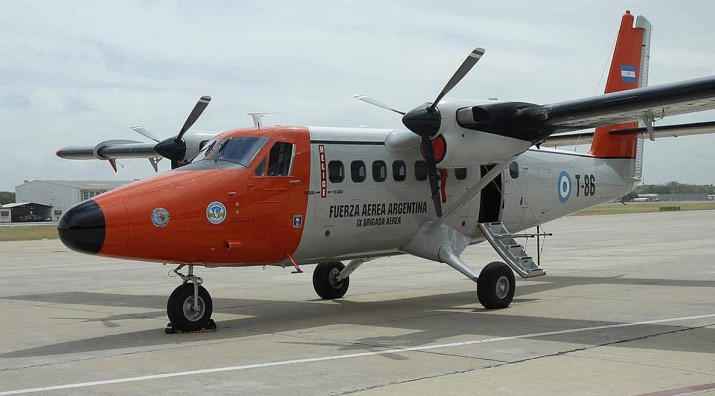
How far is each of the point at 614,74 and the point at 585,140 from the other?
172 cm

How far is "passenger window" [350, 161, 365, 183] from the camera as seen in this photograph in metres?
13.6

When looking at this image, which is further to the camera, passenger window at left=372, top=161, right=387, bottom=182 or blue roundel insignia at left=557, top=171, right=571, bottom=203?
blue roundel insignia at left=557, top=171, right=571, bottom=203

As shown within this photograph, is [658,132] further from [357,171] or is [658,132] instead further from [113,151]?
[113,151]

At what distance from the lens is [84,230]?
10805mm

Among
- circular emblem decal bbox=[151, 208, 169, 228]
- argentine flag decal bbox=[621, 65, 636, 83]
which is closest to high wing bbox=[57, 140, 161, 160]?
circular emblem decal bbox=[151, 208, 169, 228]

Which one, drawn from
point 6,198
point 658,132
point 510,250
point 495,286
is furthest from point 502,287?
point 6,198

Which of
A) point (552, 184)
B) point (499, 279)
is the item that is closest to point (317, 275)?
point (499, 279)

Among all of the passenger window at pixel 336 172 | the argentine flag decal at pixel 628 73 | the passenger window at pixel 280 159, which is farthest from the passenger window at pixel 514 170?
the passenger window at pixel 280 159

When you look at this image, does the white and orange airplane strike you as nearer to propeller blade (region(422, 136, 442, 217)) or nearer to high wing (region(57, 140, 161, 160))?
propeller blade (region(422, 136, 442, 217))

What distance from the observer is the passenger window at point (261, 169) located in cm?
1237

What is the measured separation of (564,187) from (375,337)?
770 cm

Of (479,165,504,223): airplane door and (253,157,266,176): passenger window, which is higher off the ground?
(253,157,266,176): passenger window

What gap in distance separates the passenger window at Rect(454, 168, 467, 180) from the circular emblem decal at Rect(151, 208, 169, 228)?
5710 mm

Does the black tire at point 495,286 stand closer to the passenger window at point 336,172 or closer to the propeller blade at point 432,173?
the propeller blade at point 432,173
